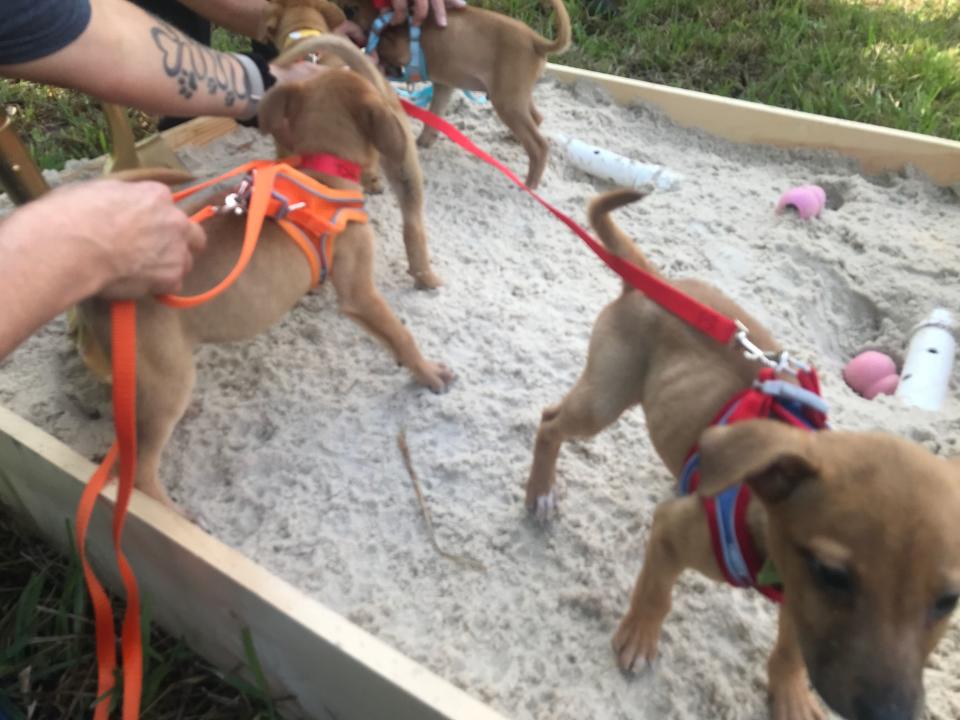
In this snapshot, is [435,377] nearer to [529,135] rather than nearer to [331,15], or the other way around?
[529,135]

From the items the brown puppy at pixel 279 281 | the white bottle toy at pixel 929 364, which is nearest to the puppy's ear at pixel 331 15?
the brown puppy at pixel 279 281

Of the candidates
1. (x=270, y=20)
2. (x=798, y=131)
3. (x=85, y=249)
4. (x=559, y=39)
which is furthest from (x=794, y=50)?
(x=85, y=249)

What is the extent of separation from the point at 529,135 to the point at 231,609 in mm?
2313

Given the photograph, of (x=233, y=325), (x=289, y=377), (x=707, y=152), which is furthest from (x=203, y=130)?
(x=707, y=152)

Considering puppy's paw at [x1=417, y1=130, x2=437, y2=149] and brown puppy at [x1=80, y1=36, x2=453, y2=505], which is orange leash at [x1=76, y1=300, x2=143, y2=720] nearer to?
brown puppy at [x1=80, y1=36, x2=453, y2=505]

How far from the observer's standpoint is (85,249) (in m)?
1.49

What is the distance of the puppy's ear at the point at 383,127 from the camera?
2.31m

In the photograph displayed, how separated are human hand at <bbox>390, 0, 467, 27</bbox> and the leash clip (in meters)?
2.25

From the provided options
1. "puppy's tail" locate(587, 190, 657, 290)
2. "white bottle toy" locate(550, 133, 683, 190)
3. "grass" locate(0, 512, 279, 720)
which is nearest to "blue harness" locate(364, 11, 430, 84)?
"white bottle toy" locate(550, 133, 683, 190)

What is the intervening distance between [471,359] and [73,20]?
1444 millimetres

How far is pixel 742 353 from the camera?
5.40ft

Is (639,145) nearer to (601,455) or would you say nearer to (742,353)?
(601,455)

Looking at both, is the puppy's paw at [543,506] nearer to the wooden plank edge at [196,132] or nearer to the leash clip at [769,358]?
the leash clip at [769,358]

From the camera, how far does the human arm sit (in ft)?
4.61
